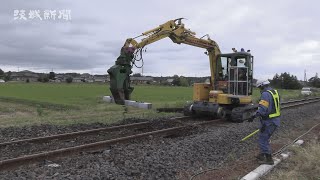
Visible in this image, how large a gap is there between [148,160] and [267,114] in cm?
279

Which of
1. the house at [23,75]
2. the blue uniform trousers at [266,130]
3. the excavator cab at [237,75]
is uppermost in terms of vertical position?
the house at [23,75]

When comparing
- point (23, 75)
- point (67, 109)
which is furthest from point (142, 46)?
point (23, 75)

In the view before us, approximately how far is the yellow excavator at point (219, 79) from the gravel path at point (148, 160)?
4.81 m

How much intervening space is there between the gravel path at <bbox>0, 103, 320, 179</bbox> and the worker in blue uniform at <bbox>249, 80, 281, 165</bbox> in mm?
917

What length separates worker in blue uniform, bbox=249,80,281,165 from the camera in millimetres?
8508

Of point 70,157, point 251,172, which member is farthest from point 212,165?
point 70,157

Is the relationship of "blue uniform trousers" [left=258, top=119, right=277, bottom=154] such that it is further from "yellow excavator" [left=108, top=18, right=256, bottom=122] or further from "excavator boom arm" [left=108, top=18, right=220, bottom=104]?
"yellow excavator" [left=108, top=18, right=256, bottom=122]

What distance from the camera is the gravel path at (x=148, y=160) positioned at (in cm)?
723

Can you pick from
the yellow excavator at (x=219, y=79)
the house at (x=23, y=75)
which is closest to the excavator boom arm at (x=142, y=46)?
the yellow excavator at (x=219, y=79)

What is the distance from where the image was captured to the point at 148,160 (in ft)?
27.8

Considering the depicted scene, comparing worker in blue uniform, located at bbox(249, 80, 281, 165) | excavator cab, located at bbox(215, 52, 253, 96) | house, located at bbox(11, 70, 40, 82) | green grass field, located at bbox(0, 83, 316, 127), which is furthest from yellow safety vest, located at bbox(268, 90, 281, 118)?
house, located at bbox(11, 70, 40, 82)

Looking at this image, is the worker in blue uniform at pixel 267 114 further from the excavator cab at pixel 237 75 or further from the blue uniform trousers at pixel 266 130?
the excavator cab at pixel 237 75

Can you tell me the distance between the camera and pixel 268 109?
334 inches

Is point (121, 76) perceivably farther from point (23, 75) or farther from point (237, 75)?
point (23, 75)
